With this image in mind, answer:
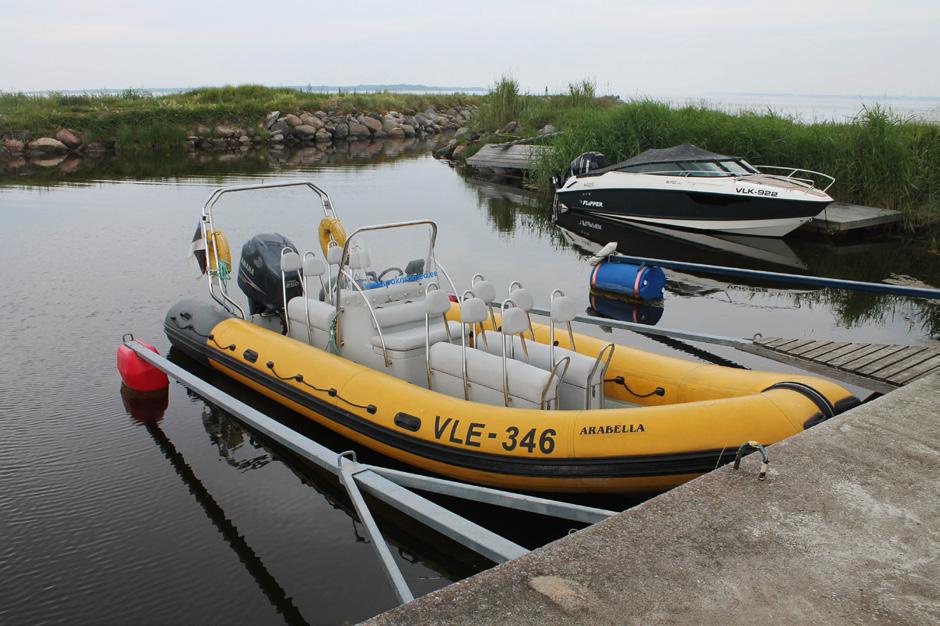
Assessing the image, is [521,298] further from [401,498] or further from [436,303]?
[401,498]

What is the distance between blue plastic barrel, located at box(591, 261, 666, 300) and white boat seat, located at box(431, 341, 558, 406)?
4550mm

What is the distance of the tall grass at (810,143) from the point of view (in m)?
13.9

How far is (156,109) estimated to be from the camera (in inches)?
1217

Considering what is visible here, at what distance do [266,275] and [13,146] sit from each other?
25.3 m

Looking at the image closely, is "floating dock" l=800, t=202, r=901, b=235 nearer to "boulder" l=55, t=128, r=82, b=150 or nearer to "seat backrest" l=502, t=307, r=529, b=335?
"seat backrest" l=502, t=307, r=529, b=335

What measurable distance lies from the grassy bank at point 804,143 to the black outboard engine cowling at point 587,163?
144 cm

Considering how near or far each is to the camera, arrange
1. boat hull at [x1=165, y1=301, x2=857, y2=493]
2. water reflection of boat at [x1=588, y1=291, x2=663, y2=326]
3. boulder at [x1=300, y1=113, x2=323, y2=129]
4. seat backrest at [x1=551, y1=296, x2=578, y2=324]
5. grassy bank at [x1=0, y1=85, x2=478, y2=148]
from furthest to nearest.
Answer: boulder at [x1=300, y1=113, x2=323, y2=129], grassy bank at [x1=0, y1=85, x2=478, y2=148], water reflection of boat at [x1=588, y1=291, x2=663, y2=326], seat backrest at [x1=551, y1=296, x2=578, y2=324], boat hull at [x1=165, y1=301, x2=857, y2=493]

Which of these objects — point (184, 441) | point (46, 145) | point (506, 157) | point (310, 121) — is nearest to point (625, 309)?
point (184, 441)

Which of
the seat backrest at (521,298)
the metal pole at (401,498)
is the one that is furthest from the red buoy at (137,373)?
the seat backrest at (521,298)

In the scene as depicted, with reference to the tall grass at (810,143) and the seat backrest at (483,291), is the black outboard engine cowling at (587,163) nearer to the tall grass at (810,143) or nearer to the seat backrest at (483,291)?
the tall grass at (810,143)

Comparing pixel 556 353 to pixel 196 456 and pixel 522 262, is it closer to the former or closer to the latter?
pixel 196 456

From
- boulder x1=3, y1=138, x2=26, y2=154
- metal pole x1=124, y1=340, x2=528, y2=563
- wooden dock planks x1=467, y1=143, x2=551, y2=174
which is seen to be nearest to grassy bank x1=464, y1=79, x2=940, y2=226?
wooden dock planks x1=467, y1=143, x2=551, y2=174

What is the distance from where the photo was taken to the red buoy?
6.73 metres

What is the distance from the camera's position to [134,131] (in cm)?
2877
